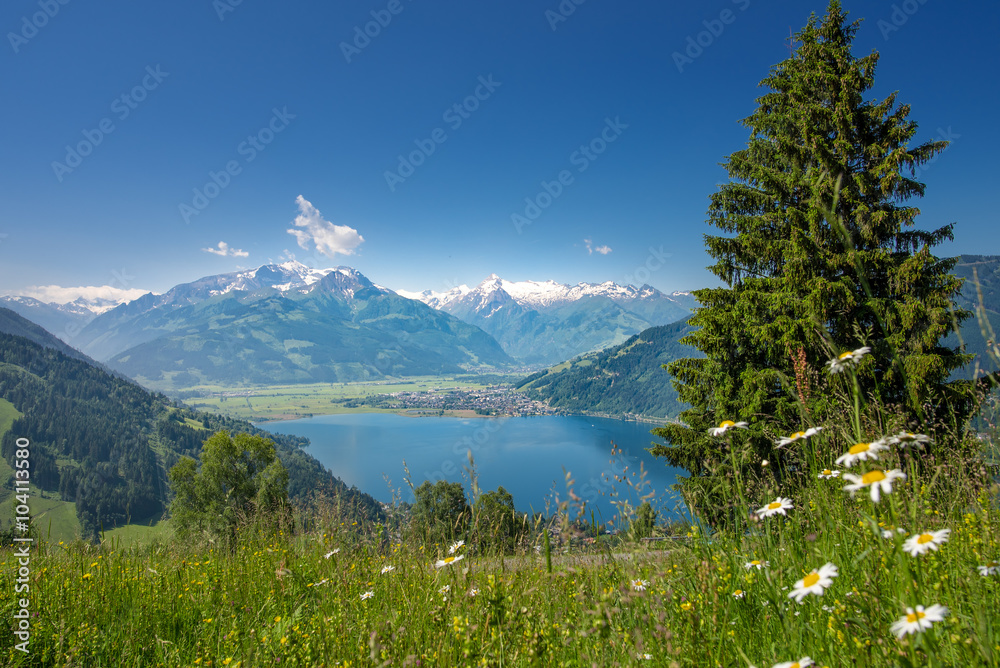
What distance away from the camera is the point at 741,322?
9.29 meters

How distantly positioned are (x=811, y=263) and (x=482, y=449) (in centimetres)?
9682

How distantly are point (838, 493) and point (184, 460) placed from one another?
26562 mm

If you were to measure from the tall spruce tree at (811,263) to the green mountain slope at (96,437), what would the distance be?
195 ft

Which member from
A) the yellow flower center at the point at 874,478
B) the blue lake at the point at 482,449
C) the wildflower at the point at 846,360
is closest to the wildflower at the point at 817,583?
the yellow flower center at the point at 874,478

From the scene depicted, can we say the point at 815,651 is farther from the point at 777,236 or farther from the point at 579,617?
the point at 777,236

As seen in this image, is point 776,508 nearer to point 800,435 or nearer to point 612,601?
point 800,435

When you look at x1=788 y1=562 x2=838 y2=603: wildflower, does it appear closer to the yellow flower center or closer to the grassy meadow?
the grassy meadow

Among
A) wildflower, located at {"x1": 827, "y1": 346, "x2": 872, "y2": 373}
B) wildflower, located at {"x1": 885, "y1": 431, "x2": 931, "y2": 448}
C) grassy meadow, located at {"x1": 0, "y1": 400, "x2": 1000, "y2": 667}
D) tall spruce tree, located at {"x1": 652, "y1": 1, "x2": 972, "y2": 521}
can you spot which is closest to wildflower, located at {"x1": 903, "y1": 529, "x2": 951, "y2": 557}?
grassy meadow, located at {"x1": 0, "y1": 400, "x2": 1000, "y2": 667}

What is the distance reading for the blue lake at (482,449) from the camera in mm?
69438

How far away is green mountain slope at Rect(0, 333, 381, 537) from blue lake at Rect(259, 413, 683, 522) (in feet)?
38.5

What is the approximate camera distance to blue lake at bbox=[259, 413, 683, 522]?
69438 mm

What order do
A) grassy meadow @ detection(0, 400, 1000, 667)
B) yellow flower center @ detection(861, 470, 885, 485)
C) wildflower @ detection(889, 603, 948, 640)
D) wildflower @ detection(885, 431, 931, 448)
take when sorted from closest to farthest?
wildflower @ detection(889, 603, 948, 640) → yellow flower center @ detection(861, 470, 885, 485) → grassy meadow @ detection(0, 400, 1000, 667) → wildflower @ detection(885, 431, 931, 448)

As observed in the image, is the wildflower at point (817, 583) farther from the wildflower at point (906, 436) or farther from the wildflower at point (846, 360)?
the wildflower at point (846, 360)

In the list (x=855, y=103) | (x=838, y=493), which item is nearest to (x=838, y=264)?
(x=855, y=103)
